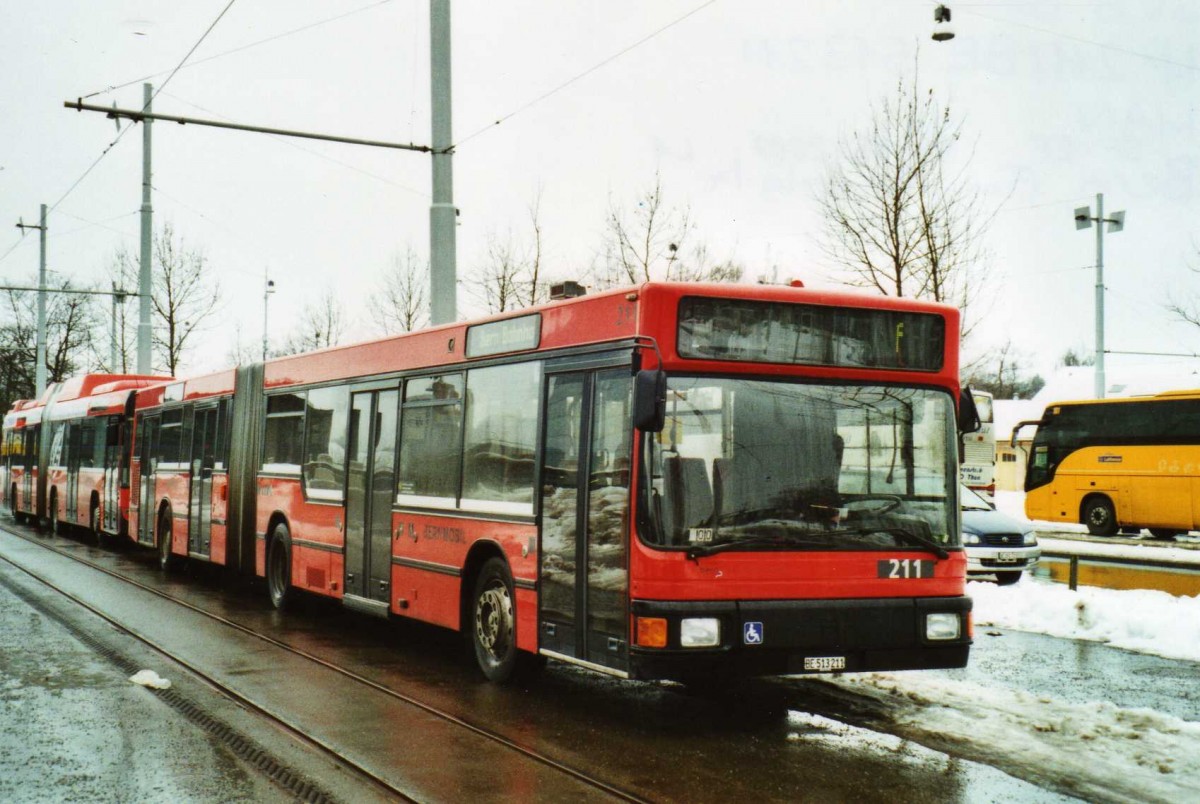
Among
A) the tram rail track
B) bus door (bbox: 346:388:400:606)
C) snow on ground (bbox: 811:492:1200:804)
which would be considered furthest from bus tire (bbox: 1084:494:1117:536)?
bus door (bbox: 346:388:400:606)

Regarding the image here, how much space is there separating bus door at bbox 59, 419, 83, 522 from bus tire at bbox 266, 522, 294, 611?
11.7 m

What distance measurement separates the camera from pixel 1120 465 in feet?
94.5

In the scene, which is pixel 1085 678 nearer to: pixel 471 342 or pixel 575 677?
pixel 575 677

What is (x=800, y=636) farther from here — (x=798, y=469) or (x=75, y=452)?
(x=75, y=452)

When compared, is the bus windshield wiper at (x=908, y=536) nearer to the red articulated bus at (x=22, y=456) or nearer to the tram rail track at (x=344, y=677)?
the tram rail track at (x=344, y=677)

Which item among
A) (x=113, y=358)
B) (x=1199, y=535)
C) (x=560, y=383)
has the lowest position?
(x=1199, y=535)

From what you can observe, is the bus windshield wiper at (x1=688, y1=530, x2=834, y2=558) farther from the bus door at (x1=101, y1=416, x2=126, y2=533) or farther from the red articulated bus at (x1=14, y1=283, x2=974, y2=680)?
the bus door at (x1=101, y1=416, x2=126, y2=533)

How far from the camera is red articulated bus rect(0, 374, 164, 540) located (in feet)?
72.9

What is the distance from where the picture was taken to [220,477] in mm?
16141

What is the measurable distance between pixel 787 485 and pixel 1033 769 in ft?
6.74

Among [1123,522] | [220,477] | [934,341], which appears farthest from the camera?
[1123,522]

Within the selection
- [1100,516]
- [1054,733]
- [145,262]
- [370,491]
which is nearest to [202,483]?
[370,491]

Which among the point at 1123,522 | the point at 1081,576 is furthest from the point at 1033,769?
the point at 1123,522

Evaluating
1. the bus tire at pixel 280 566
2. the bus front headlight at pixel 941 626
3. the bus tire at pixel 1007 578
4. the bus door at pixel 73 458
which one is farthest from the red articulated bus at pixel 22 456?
the bus front headlight at pixel 941 626
